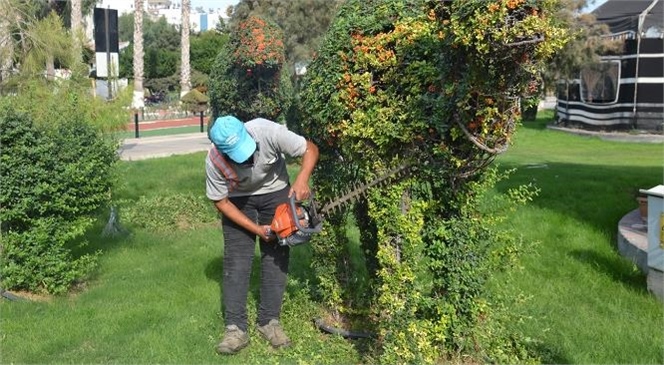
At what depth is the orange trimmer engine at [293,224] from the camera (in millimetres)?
4172

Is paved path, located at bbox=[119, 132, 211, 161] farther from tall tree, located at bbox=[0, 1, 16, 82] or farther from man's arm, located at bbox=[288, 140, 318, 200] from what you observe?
man's arm, located at bbox=[288, 140, 318, 200]

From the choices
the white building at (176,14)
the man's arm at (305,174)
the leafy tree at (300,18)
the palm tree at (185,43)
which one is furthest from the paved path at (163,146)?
the white building at (176,14)

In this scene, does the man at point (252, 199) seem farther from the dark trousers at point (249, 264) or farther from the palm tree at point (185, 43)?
the palm tree at point (185, 43)

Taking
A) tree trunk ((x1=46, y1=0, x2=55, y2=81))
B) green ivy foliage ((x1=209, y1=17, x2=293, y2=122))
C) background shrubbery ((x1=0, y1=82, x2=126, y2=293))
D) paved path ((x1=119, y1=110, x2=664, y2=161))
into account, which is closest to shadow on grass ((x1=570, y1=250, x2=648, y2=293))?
green ivy foliage ((x1=209, y1=17, x2=293, y2=122))

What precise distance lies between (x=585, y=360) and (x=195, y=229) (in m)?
5.37

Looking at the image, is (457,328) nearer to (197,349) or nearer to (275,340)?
(275,340)

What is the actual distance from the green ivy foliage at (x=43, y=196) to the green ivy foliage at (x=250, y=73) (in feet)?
7.01

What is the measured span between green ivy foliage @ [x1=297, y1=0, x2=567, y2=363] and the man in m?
0.40

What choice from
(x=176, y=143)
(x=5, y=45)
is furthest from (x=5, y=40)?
(x=176, y=143)

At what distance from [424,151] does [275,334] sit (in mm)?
1763

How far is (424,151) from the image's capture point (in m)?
3.72

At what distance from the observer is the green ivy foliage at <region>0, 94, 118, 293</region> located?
5.45 m

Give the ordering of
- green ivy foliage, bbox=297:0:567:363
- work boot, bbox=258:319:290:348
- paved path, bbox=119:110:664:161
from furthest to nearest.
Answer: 1. paved path, bbox=119:110:664:161
2. work boot, bbox=258:319:290:348
3. green ivy foliage, bbox=297:0:567:363

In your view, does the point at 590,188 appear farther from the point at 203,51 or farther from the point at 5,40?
the point at 203,51
